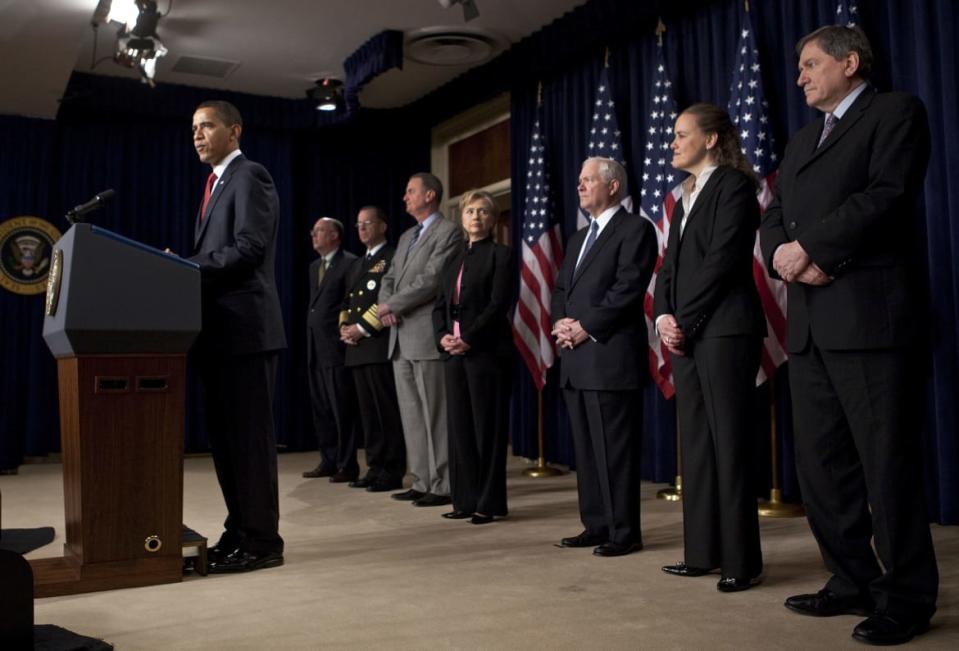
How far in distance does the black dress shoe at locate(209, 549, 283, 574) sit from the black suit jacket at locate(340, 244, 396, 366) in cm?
200

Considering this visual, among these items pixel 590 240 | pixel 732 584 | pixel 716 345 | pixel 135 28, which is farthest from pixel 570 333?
pixel 135 28

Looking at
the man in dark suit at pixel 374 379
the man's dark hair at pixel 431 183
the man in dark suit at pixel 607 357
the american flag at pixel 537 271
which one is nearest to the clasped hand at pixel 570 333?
the man in dark suit at pixel 607 357

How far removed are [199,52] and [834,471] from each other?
587 centimetres

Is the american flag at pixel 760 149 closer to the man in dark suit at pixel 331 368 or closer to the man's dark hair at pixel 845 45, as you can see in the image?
the man's dark hair at pixel 845 45

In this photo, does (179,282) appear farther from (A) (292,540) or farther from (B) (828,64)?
(B) (828,64)

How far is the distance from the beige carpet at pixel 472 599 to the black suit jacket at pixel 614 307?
0.66 metres

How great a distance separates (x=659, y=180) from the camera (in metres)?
4.91

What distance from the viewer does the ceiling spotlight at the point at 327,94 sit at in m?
7.12

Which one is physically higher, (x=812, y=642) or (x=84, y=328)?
(x=84, y=328)

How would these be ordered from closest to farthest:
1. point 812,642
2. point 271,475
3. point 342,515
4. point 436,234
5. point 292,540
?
point 812,642
point 271,475
point 292,540
point 342,515
point 436,234

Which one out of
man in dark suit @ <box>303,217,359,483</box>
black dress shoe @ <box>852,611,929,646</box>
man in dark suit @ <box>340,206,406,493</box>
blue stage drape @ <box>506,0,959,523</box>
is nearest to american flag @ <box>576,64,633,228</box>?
blue stage drape @ <box>506,0,959,523</box>

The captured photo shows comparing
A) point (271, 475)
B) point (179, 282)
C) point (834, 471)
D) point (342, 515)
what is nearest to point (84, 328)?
point (179, 282)

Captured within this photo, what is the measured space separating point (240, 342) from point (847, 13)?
314cm

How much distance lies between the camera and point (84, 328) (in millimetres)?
2496
